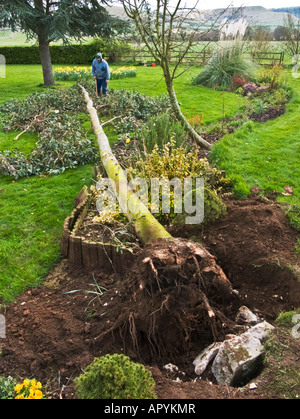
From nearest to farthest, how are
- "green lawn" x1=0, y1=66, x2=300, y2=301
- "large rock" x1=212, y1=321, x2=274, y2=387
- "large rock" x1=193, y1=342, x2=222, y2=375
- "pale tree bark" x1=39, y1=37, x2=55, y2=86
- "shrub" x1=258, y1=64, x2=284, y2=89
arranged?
"large rock" x1=212, y1=321, x2=274, y2=387 → "large rock" x1=193, y1=342, x2=222, y2=375 → "green lawn" x1=0, y1=66, x2=300, y2=301 → "shrub" x1=258, y1=64, x2=284, y2=89 → "pale tree bark" x1=39, y1=37, x2=55, y2=86

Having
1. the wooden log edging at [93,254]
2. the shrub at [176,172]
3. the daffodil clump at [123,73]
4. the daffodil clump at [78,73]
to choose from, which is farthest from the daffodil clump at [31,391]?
the daffodil clump at [123,73]

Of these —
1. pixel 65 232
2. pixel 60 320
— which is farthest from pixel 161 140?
pixel 60 320

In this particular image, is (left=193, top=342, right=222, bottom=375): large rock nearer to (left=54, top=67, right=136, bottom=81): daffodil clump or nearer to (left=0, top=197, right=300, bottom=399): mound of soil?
(left=0, top=197, right=300, bottom=399): mound of soil

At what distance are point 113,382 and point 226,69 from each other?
1401cm

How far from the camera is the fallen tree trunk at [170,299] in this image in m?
2.90

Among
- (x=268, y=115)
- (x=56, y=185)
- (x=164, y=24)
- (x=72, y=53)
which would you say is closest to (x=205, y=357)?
(x=56, y=185)

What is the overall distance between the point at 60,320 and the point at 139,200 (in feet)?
6.11

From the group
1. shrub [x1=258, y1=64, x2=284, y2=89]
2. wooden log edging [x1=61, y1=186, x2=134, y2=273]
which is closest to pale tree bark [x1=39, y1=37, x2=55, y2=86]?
shrub [x1=258, y1=64, x2=284, y2=89]

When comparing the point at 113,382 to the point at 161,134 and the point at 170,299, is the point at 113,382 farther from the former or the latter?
the point at 161,134

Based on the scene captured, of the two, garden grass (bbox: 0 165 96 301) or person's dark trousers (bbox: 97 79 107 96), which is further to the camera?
person's dark trousers (bbox: 97 79 107 96)

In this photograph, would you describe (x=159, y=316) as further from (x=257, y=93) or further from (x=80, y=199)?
(x=257, y=93)

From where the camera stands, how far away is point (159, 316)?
2889mm

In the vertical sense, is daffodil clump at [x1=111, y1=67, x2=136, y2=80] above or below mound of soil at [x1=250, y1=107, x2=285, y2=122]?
above

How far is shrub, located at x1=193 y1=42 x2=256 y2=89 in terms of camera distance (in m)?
13.7
